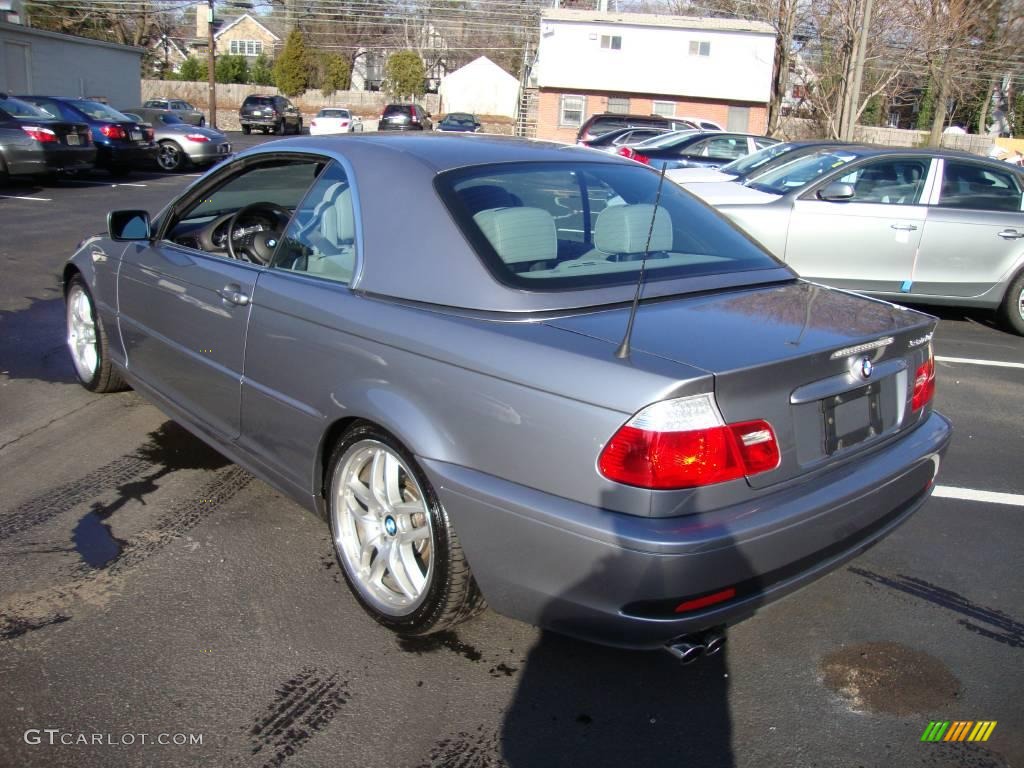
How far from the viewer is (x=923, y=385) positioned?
3.23 metres

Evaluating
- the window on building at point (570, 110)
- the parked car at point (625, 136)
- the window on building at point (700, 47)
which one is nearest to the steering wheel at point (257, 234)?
the parked car at point (625, 136)

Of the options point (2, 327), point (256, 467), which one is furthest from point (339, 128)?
point (256, 467)

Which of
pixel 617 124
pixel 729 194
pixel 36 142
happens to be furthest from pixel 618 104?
pixel 729 194

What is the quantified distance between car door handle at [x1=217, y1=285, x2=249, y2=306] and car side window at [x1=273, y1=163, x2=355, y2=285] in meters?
0.17

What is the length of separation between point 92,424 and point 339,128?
119ft

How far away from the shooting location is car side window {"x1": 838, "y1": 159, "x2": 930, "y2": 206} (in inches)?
324

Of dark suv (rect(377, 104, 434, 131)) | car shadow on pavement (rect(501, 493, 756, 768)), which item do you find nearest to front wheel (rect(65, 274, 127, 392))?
car shadow on pavement (rect(501, 493, 756, 768))

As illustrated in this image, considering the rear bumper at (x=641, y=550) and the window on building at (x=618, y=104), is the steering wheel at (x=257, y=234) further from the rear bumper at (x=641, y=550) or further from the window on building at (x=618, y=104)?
the window on building at (x=618, y=104)

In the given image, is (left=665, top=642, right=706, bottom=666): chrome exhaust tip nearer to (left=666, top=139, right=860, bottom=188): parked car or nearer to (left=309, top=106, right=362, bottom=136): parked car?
(left=666, top=139, right=860, bottom=188): parked car

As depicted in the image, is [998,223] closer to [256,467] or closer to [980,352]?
[980,352]

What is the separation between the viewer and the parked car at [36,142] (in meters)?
15.6

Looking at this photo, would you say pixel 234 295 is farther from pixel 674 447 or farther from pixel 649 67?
pixel 649 67

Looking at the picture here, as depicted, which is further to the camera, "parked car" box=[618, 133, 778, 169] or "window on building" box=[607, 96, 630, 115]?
"window on building" box=[607, 96, 630, 115]

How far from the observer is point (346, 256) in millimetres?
3305
